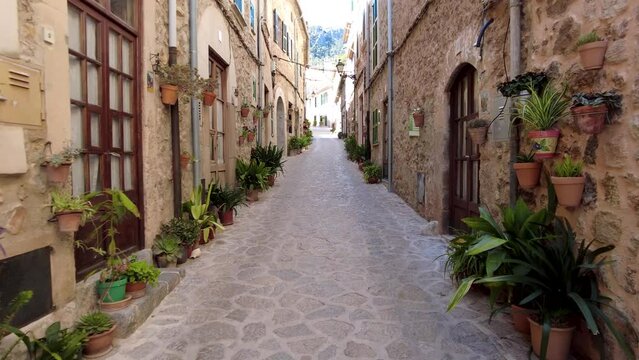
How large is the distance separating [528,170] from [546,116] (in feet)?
1.46

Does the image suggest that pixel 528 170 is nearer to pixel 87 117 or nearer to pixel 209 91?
pixel 87 117

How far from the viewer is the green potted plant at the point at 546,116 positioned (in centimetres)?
263

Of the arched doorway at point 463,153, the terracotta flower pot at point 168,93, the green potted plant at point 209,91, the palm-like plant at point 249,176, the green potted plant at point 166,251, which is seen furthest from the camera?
the palm-like plant at point 249,176

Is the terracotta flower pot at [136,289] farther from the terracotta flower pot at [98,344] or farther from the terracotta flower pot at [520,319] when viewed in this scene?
the terracotta flower pot at [520,319]

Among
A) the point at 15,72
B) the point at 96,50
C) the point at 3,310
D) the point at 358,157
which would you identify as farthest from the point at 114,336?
the point at 358,157

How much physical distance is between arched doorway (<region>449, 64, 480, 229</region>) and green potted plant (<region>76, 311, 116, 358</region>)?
12.3 feet

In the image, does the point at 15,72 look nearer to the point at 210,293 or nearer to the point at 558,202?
the point at 210,293

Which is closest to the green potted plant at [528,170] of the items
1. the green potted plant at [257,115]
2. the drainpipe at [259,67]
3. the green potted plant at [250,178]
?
the green potted plant at [250,178]

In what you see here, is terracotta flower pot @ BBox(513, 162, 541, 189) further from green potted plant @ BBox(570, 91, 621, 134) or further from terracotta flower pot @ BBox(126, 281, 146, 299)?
terracotta flower pot @ BBox(126, 281, 146, 299)

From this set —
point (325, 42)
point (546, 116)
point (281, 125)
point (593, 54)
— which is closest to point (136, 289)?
point (546, 116)

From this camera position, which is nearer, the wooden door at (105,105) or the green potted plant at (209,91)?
the wooden door at (105,105)

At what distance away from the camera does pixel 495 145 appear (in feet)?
12.5

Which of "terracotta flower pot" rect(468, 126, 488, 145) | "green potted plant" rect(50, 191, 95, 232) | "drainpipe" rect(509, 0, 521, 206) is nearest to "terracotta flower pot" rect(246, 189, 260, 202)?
"terracotta flower pot" rect(468, 126, 488, 145)

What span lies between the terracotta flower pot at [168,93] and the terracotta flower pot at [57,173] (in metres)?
1.94
